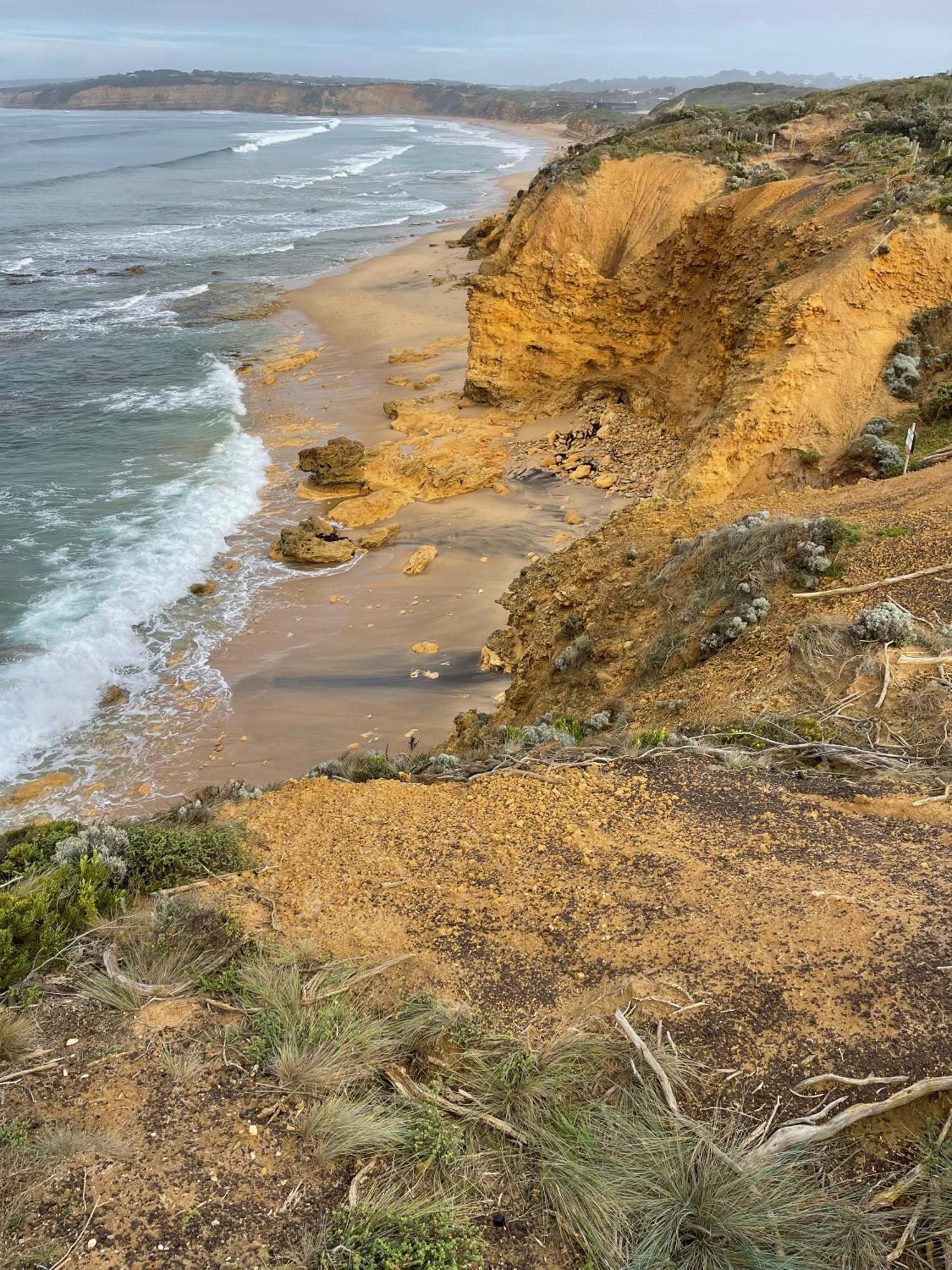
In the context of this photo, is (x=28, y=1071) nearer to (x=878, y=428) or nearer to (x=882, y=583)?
(x=882, y=583)

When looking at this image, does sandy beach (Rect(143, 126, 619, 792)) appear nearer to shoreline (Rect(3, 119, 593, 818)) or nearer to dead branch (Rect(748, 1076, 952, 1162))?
shoreline (Rect(3, 119, 593, 818))

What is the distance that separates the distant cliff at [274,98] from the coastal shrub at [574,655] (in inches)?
5668

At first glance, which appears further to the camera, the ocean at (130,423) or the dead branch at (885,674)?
the ocean at (130,423)

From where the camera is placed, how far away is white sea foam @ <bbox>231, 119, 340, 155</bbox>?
255 ft

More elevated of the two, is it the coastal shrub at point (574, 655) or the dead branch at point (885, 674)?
the dead branch at point (885, 674)

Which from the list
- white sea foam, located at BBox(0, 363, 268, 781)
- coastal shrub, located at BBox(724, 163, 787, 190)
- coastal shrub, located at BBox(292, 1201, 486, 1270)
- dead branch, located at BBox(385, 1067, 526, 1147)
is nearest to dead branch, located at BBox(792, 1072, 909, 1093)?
dead branch, located at BBox(385, 1067, 526, 1147)

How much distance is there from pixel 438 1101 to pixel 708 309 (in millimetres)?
15881

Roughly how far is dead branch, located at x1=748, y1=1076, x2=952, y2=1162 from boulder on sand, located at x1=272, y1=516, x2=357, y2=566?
1290 cm

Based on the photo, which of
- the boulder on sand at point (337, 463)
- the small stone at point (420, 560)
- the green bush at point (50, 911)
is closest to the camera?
the green bush at point (50, 911)

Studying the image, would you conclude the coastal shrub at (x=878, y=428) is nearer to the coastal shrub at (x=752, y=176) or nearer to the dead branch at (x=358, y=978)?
the coastal shrub at (x=752, y=176)

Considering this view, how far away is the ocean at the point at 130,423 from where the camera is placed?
463 inches

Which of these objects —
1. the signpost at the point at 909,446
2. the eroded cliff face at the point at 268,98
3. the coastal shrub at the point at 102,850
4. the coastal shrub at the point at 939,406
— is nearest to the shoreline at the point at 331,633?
the coastal shrub at the point at 102,850

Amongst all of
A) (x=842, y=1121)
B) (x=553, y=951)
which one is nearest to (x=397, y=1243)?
(x=553, y=951)

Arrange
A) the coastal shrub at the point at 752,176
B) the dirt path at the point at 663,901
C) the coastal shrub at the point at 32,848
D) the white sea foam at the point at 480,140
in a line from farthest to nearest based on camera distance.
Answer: the white sea foam at the point at 480,140, the coastal shrub at the point at 752,176, the coastal shrub at the point at 32,848, the dirt path at the point at 663,901
